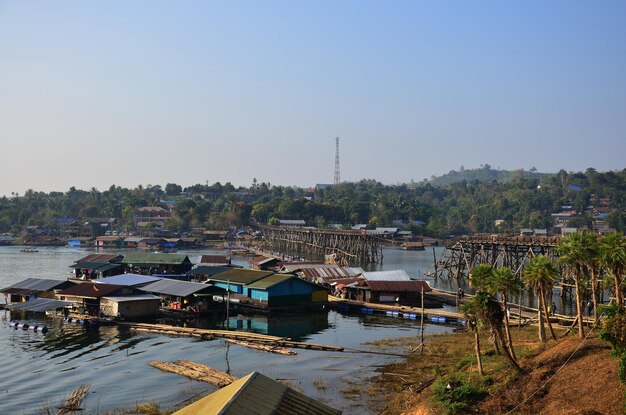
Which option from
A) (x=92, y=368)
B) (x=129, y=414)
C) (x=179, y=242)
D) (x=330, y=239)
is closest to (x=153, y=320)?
(x=92, y=368)

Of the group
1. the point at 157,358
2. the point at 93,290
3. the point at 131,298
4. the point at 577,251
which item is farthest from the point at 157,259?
the point at 577,251

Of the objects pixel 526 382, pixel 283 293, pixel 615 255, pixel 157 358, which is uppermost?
pixel 615 255

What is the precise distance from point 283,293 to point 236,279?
653 cm

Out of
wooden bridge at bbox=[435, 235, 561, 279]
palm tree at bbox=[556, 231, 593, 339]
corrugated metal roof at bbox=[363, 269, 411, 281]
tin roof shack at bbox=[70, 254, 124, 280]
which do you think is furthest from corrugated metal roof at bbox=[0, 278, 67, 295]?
palm tree at bbox=[556, 231, 593, 339]

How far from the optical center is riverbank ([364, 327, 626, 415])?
2611 cm

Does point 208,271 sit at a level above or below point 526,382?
above

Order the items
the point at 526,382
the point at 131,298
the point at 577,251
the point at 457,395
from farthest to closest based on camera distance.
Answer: the point at 131,298, the point at 577,251, the point at 526,382, the point at 457,395

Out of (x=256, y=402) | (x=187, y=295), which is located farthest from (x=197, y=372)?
(x=187, y=295)

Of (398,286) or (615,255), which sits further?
(398,286)

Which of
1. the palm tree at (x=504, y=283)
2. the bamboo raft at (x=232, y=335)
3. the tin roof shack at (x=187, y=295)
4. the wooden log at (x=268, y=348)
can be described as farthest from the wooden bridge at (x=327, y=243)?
the palm tree at (x=504, y=283)

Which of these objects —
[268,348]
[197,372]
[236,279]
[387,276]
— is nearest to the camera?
[197,372]

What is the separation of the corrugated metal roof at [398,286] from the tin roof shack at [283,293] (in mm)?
5005

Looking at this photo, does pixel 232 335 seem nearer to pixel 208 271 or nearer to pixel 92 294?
pixel 92 294

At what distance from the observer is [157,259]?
84.2m
